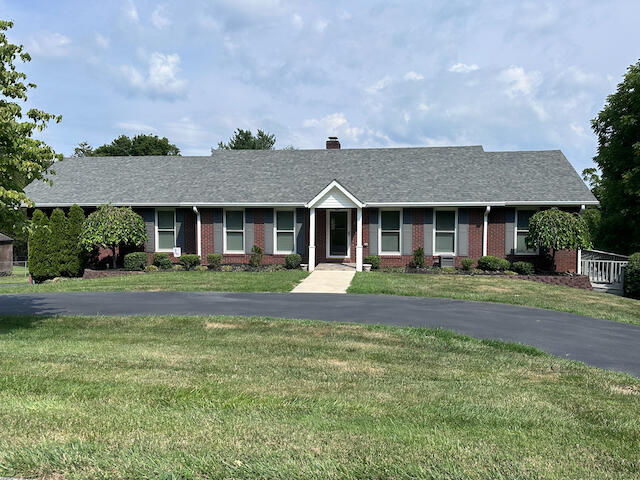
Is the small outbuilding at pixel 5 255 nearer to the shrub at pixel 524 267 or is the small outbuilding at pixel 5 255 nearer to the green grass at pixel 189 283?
the green grass at pixel 189 283

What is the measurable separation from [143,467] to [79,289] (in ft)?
48.7

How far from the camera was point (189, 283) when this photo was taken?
17875mm

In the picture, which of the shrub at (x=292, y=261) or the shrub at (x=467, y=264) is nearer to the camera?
the shrub at (x=467, y=264)

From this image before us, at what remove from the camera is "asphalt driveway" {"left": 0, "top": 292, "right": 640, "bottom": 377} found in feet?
31.5

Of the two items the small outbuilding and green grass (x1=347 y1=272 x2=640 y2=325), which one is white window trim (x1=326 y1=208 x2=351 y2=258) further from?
the small outbuilding

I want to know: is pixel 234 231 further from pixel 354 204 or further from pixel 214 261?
pixel 354 204

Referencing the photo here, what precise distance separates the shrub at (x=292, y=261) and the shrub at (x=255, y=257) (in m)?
1.29

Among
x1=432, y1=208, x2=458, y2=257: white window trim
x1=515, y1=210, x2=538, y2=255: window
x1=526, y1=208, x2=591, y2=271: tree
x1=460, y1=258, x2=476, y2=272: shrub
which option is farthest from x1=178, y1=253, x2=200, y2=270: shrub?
x1=526, y1=208, x2=591, y2=271: tree

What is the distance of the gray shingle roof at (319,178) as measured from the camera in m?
23.0

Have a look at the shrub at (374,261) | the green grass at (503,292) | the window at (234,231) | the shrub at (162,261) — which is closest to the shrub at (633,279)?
the green grass at (503,292)

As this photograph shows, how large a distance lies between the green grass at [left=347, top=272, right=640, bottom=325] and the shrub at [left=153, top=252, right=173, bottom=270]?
873 centimetres

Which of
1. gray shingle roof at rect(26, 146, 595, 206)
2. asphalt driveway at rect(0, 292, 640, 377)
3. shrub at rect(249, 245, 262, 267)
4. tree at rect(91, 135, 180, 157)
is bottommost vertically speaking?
asphalt driveway at rect(0, 292, 640, 377)

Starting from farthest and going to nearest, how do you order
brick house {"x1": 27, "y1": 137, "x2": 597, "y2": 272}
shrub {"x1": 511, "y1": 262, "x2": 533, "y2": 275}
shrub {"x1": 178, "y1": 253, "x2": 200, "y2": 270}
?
shrub {"x1": 178, "y1": 253, "x2": 200, "y2": 270} < brick house {"x1": 27, "y1": 137, "x2": 597, "y2": 272} < shrub {"x1": 511, "y1": 262, "x2": 533, "y2": 275}

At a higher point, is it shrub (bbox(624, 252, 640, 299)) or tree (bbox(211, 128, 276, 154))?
tree (bbox(211, 128, 276, 154))
